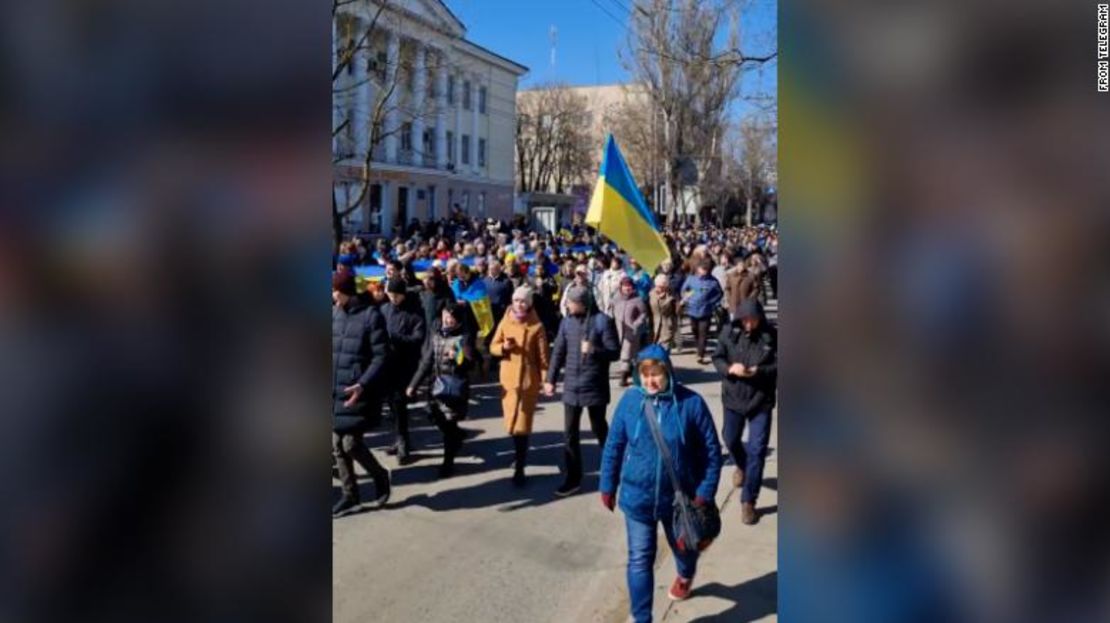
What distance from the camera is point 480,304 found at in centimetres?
1095

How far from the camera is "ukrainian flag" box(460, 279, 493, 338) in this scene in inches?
427

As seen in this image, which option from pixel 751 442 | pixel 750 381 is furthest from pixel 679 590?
pixel 750 381

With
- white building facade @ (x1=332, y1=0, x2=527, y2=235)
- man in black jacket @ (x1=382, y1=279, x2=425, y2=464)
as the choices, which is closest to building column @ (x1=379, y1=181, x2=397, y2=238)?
white building facade @ (x1=332, y1=0, x2=527, y2=235)

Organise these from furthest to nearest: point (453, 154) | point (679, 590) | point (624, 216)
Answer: point (453, 154)
point (624, 216)
point (679, 590)

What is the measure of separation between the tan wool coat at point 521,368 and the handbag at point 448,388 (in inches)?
15.0

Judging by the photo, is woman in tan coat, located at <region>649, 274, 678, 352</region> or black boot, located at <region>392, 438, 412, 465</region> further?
woman in tan coat, located at <region>649, 274, 678, 352</region>

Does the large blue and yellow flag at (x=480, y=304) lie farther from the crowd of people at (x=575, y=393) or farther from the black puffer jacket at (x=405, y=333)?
the black puffer jacket at (x=405, y=333)

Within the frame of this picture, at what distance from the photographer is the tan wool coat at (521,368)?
7.00 metres

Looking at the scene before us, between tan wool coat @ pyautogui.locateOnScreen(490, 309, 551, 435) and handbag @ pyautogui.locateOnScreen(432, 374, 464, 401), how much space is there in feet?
1.25

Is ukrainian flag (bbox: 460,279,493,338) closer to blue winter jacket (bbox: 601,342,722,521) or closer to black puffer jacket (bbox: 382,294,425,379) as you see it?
black puffer jacket (bbox: 382,294,425,379)

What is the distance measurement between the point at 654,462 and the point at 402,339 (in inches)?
149

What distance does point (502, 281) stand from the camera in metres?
11.9

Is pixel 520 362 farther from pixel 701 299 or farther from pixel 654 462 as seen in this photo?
pixel 701 299
